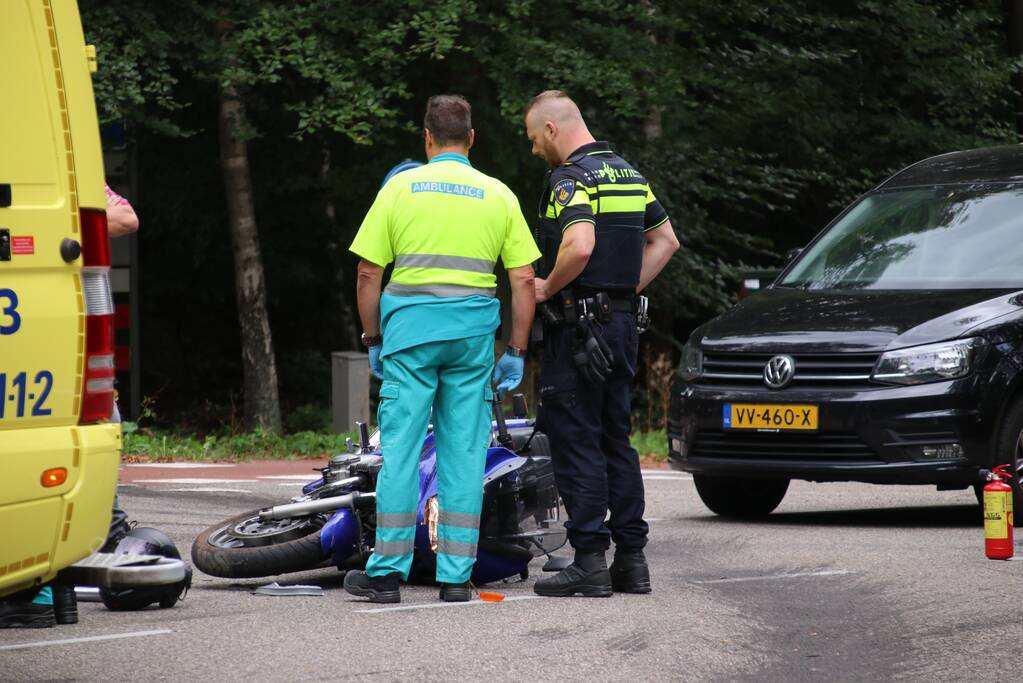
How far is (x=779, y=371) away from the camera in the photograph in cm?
969

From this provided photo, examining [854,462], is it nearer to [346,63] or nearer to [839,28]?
[346,63]

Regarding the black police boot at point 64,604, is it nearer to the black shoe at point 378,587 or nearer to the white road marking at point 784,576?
the black shoe at point 378,587

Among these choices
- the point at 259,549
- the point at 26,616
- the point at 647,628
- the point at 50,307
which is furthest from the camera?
the point at 259,549

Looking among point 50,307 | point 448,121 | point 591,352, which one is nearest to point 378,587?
point 591,352

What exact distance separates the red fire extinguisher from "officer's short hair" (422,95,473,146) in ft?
9.34

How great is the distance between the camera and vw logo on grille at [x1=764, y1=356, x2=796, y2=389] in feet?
31.7

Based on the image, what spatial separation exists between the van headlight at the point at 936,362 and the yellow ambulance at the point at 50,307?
533 cm

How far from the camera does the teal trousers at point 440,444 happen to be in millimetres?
7191

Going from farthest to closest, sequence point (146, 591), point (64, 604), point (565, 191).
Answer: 1. point (565, 191)
2. point (146, 591)
3. point (64, 604)

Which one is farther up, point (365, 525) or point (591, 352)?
point (591, 352)

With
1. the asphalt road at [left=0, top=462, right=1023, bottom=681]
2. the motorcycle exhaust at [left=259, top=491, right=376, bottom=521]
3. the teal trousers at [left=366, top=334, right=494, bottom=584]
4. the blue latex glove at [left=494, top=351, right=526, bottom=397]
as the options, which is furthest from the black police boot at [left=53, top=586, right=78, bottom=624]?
the blue latex glove at [left=494, top=351, right=526, bottom=397]

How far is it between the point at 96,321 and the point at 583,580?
3.06 meters

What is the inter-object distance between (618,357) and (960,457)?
2607 mm

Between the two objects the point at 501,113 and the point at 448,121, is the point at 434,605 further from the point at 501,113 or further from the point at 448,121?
the point at 501,113
